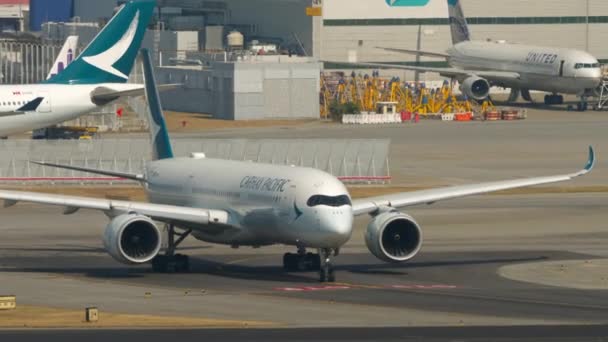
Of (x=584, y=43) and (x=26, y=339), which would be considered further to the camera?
(x=584, y=43)

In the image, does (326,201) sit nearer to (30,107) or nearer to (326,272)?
(326,272)

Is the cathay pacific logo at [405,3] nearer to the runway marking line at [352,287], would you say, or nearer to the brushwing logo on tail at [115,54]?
the brushwing logo on tail at [115,54]

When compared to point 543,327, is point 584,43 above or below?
above

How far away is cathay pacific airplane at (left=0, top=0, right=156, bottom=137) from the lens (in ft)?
328

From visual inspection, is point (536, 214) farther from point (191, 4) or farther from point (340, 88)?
point (191, 4)

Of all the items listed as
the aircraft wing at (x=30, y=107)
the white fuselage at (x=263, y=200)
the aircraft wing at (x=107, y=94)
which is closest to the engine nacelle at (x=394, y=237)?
the white fuselage at (x=263, y=200)

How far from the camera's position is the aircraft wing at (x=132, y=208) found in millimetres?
52156

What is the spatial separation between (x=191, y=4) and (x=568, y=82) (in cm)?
5010

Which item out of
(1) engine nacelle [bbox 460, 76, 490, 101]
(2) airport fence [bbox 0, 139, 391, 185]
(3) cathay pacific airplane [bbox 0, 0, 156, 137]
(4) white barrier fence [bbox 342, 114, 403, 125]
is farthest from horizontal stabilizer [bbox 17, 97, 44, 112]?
(1) engine nacelle [bbox 460, 76, 490, 101]

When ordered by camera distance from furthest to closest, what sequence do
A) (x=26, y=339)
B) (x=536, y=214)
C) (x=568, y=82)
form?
(x=568, y=82) < (x=536, y=214) < (x=26, y=339)

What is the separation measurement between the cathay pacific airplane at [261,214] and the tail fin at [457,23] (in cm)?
9938

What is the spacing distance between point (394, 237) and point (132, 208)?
8723mm

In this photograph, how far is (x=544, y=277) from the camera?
174 feet

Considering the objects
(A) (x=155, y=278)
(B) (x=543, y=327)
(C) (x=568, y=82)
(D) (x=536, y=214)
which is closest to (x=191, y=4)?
(C) (x=568, y=82)
